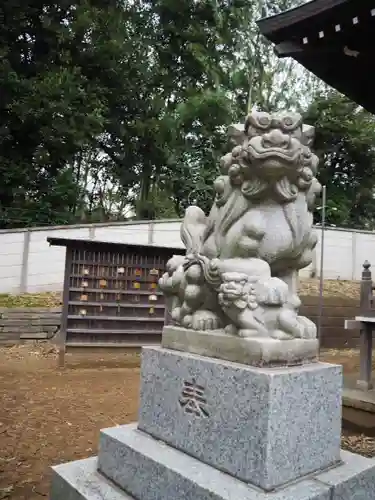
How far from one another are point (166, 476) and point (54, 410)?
10.0 feet

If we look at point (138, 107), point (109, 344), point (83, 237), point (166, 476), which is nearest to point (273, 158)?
point (166, 476)

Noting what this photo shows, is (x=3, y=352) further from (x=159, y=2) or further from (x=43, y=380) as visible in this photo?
(x=159, y=2)

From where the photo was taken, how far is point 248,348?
6.14ft

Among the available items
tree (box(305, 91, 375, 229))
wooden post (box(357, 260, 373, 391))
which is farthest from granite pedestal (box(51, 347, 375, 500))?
tree (box(305, 91, 375, 229))

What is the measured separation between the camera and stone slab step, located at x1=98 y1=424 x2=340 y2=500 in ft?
5.57

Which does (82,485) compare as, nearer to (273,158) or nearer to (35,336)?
(273,158)

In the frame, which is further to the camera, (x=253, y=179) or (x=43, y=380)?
(x=43, y=380)

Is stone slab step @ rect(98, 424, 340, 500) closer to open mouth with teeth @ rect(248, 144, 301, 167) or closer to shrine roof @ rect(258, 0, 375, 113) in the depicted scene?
open mouth with teeth @ rect(248, 144, 301, 167)

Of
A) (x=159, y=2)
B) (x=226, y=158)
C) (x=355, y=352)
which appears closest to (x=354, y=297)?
(x=355, y=352)

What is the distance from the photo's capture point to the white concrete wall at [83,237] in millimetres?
10016

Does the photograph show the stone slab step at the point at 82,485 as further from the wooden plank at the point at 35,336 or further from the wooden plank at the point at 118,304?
the wooden plank at the point at 35,336

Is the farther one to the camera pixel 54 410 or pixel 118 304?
pixel 118 304

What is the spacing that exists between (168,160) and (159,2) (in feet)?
19.0

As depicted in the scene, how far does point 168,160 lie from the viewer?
46.8 feet
